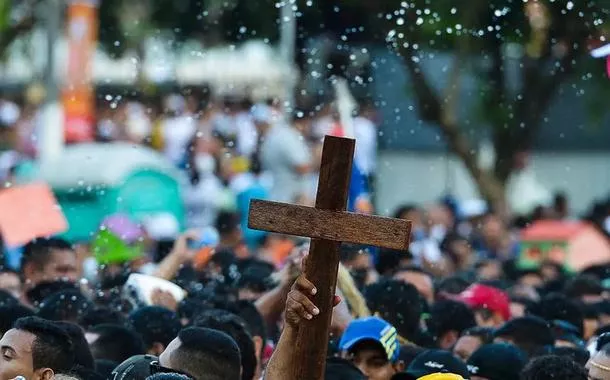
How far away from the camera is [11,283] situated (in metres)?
11.3

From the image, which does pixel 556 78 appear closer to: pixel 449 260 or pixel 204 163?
pixel 204 163

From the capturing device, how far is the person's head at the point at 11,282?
36.5ft

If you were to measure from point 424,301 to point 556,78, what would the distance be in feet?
34.6

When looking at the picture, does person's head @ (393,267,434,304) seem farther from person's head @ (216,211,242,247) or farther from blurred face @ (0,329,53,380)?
blurred face @ (0,329,53,380)

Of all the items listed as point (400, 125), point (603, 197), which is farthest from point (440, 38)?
point (400, 125)

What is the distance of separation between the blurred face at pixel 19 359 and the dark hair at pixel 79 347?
0.50 m

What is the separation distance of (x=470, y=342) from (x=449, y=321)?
0.72 metres

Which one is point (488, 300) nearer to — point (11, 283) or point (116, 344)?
point (11, 283)

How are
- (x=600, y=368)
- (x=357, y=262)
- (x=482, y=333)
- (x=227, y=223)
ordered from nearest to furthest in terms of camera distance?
1. (x=600, y=368)
2. (x=482, y=333)
3. (x=357, y=262)
4. (x=227, y=223)

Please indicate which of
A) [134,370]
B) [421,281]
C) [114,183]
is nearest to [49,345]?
[134,370]

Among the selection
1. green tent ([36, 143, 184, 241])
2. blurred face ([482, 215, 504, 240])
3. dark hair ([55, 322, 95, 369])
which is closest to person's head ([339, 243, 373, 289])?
dark hair ([55, 322, 95, 369])

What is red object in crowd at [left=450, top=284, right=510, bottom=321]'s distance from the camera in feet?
37.3

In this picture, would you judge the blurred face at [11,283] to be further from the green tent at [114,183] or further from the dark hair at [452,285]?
the green tent at [114,183]

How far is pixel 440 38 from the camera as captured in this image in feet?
63.3
